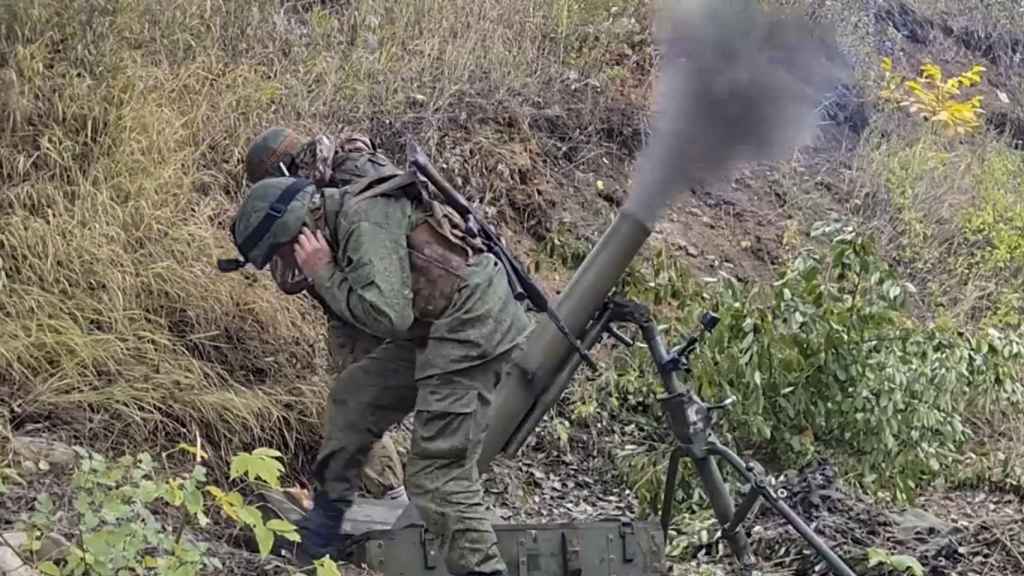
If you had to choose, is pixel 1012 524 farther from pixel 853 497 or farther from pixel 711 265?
pixel 711 265

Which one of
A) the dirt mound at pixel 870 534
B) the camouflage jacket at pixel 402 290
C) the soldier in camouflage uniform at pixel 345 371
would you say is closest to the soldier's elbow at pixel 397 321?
the camouflage jacket at pixel 402 290

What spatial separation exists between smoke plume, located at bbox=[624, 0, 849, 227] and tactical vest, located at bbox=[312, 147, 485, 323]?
1.94ft

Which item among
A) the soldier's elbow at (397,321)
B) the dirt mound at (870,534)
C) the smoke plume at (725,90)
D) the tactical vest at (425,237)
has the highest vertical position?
the smoke plume at (725,90)

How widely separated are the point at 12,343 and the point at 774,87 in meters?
3.02

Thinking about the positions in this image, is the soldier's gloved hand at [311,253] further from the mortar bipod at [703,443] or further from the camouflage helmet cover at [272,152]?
the mortar bipod at [703,443]

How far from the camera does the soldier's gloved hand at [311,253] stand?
13.2 feet

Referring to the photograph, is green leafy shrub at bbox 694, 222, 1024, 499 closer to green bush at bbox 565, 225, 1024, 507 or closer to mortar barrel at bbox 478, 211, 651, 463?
green bush at bbox 565, 225, 1024, 507

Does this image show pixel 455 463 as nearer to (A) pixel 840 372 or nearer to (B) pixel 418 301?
(B) pixel 418 301

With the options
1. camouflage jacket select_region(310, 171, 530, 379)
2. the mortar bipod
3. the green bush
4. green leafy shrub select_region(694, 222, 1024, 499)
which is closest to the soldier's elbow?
camouflage jacket select_region(310, 171, 530, 379)

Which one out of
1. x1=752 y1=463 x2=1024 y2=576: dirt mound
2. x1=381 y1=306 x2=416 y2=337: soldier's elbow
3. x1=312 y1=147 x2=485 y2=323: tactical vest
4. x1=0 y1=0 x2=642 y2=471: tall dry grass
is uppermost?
x1=312 y1=147 x2=485 y2=323: tactical vest

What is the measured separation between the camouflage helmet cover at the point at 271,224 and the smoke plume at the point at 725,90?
1055 mm

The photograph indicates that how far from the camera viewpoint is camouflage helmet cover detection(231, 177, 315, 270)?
13.2 feet

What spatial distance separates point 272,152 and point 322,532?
4.16 feet

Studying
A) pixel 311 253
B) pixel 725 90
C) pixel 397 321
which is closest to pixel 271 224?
pixel 311 253
